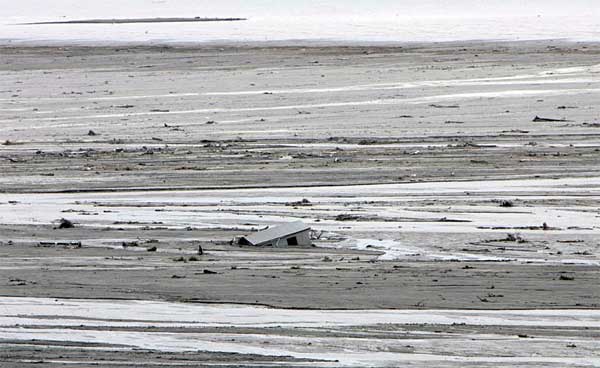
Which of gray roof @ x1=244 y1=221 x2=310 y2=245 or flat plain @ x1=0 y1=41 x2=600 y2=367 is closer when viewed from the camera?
flat plain @ x1=0 y1=41 x2=600 y2=367

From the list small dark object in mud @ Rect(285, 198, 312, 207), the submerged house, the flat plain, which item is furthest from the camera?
small dark object in mud @ Rect(285, 198, 312, 207)

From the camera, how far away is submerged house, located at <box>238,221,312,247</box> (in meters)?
12.9

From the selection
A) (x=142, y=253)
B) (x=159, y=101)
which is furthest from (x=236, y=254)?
(x=159, y=101)

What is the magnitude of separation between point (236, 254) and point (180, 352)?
3307mm

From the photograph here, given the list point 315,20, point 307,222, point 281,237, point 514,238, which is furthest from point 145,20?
point 514,238

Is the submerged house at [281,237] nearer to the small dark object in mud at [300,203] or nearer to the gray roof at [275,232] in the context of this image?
the gray roof at [275,232]

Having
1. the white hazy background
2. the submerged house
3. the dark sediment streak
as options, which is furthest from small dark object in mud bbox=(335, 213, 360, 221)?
the dark sediment streak

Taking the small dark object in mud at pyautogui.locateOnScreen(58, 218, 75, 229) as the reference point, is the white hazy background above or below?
below

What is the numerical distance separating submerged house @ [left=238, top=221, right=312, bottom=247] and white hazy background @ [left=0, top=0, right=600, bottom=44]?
26.6m

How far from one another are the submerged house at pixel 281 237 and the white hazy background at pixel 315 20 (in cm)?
2656

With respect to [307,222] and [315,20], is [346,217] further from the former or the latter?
[315,20]

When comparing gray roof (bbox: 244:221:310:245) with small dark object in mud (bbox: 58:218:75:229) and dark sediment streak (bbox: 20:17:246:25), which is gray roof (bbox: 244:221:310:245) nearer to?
small dark object in mud (bbox: 58:218:75:229)

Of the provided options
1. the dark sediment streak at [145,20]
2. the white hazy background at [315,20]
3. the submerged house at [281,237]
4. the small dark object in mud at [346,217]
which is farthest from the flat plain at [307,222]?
the dark sediment streak at [145,20]

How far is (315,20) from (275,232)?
121ft
